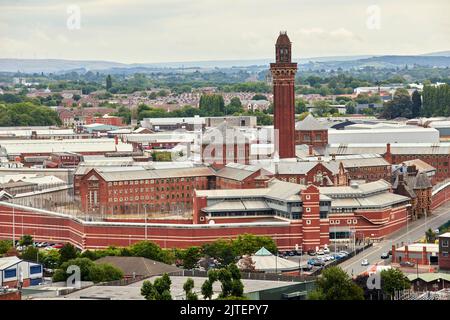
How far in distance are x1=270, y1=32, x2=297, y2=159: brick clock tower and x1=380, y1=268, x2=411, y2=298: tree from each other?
2368 cm

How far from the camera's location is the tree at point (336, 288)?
28984 mm

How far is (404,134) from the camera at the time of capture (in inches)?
2817

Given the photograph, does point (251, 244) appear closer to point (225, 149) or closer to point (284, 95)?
point (225, 149)

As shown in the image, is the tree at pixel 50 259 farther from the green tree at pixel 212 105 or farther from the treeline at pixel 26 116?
the green tree at pixel 212 105

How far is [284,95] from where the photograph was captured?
5747 cm

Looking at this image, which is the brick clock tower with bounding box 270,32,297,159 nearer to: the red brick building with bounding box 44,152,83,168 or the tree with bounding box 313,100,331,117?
the red brick building with bounding box 44,152,83,168

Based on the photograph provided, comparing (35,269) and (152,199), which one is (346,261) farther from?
(152,199)

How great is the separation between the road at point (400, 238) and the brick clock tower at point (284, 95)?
23.2 feet

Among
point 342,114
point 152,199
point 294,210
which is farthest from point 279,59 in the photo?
point 342,114

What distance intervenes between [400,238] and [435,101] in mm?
60055

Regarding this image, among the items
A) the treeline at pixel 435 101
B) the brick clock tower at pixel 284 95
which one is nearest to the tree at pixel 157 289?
the brick clock tower at pixel 284 95

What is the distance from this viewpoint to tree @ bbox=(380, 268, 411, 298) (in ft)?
106

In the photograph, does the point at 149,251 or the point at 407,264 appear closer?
the point at 407,264

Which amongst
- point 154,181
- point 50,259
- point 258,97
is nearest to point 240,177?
point 154,181
